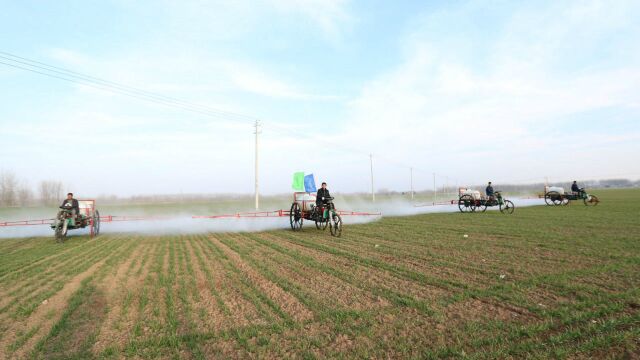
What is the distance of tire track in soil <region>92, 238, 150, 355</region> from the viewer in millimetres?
4621

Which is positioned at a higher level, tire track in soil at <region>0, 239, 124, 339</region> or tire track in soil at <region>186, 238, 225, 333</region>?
tire track in soil at <region>0, 239, 124, 339</region>

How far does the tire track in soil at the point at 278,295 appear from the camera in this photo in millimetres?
5469

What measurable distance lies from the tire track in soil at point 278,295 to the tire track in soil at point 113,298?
95.7 inches

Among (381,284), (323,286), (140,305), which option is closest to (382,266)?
(381,284)

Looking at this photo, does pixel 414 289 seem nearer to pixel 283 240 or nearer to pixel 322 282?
pixel 322 282

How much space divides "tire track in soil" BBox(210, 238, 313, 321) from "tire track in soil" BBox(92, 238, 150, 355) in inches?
95.7

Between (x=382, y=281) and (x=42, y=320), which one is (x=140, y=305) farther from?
(x=382, y=281)

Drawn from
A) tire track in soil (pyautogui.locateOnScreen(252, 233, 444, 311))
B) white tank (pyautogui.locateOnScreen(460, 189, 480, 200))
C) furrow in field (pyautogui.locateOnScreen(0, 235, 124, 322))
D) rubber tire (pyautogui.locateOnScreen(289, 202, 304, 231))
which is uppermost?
white tank (pyautogui.locateOnScreen(460, 189, 480, 200))

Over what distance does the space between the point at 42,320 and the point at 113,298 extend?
45.7 inches

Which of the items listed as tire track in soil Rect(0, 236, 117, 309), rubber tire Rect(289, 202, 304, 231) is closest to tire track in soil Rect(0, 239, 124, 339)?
tire track in soil Rect(0, 236, 117, 309)

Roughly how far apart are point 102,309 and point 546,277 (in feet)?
27.8

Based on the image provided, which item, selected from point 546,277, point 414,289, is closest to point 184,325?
point 414,289

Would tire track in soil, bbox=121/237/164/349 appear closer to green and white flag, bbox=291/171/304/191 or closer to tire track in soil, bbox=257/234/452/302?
tire track in soil, bbox=257/234/452/302

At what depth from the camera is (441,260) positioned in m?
9.08
